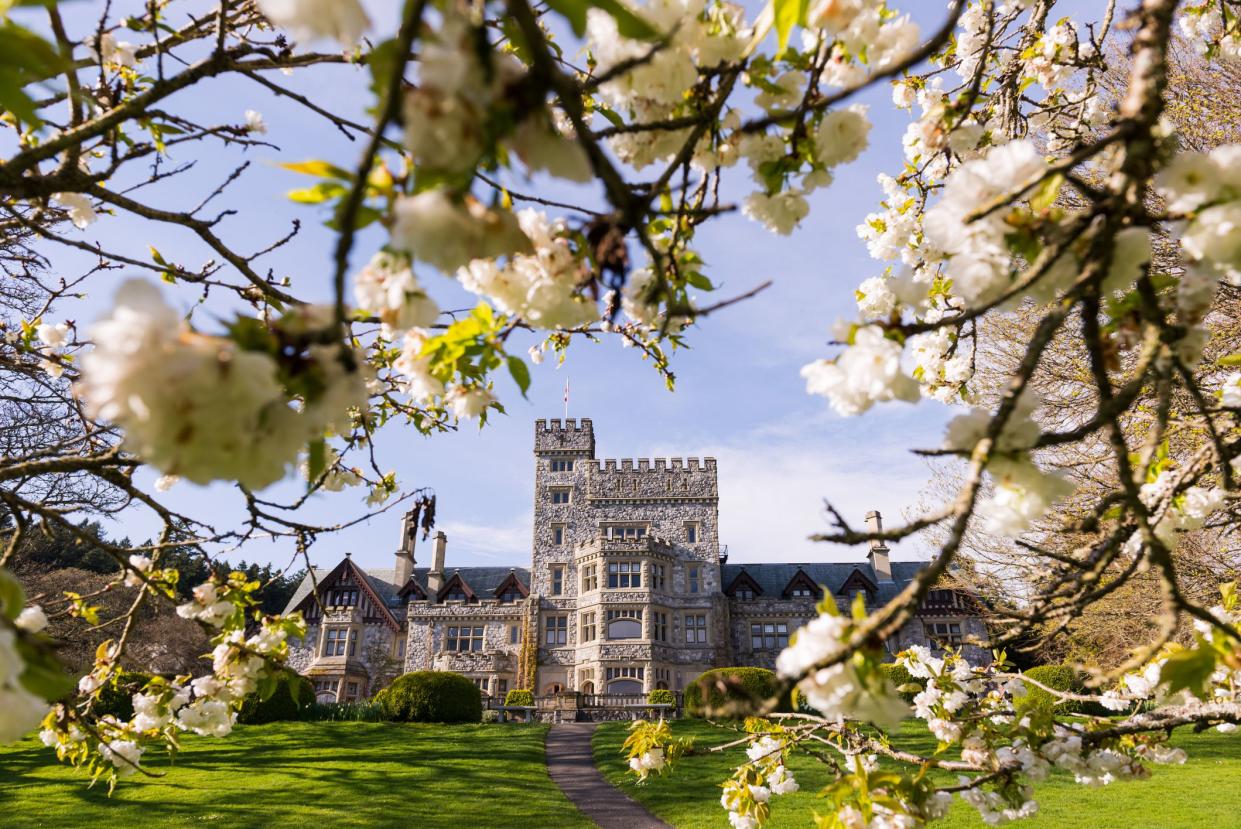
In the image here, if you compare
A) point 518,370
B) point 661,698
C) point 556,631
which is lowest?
point 661,698

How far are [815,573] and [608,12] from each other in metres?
31.1

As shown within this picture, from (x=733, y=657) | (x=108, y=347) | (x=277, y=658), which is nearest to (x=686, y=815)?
(x=277, y=658)

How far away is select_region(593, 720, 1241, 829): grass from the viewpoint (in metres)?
8.38

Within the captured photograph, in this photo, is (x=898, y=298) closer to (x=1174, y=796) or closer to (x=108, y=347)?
(x=108, y=347)

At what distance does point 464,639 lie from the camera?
90.9ft

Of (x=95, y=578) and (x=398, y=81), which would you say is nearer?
(x=398, y=81)

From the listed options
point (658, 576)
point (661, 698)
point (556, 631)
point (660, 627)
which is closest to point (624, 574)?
point (658, 576)

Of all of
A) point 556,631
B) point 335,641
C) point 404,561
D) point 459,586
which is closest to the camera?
point 556,631

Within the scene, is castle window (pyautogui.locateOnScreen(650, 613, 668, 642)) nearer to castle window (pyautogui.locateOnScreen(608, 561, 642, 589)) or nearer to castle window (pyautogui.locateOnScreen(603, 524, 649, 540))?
castle window (pyautogui.locateOnScreen(608, 561, 642, 589))

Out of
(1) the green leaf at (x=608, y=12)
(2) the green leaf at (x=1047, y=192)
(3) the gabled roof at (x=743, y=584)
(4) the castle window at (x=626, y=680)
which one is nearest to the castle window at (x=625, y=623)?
(4) the castle window at (x=626, y=680)

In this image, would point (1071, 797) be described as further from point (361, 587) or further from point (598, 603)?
point (361, 587)

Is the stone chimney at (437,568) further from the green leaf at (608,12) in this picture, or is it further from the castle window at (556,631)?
the green leaf at (608,12)

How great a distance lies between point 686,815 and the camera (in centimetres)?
944

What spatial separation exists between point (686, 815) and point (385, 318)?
32.6ft
